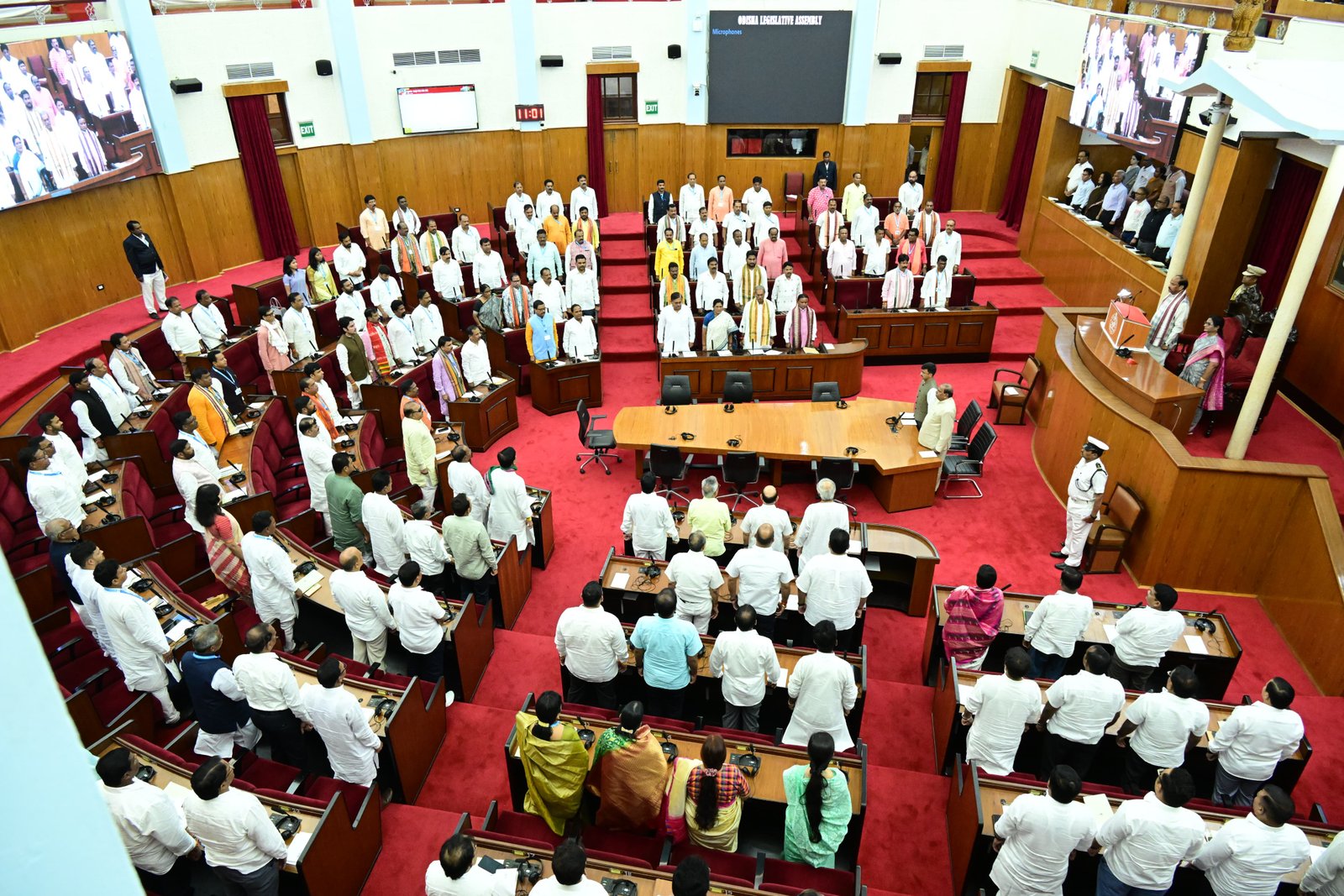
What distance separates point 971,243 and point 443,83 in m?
10.2

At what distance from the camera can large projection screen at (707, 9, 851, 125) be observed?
15.5m

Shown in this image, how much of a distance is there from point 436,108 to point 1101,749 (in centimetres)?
1492

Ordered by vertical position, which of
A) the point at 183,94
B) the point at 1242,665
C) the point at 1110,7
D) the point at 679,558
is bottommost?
the point at 1242,665

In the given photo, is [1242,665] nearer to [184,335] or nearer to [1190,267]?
[1190,267]

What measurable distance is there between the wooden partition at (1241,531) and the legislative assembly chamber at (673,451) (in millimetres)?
45

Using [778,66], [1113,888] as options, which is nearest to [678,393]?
[1113,888]

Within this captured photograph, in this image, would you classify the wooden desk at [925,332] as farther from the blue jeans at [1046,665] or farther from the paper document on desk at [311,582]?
the paper document on desk at [311,582]

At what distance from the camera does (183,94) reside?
13.2 meters

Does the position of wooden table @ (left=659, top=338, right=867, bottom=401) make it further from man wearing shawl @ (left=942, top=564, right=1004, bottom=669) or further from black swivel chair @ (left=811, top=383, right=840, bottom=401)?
man wearing shawl @ (left=942, top=564, right=1004, bottom=669)

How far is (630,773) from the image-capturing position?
15.9ft

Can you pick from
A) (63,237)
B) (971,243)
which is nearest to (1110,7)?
(971,243)

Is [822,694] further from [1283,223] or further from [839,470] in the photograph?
[1283,223]

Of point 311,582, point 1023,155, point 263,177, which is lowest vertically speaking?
point 311,582

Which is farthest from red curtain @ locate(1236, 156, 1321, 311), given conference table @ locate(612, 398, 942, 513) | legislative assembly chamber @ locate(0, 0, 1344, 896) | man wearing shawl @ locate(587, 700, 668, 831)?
man wearing shawl @ locate(587, 700, 668, 831)
